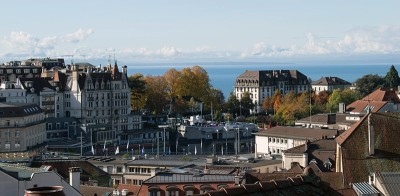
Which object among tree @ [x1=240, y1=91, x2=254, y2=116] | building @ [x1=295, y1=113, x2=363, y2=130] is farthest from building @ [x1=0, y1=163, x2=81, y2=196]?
tree @ [x1=240, y1=91, x2=254, y2=116]

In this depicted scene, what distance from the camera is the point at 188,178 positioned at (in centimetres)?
4475

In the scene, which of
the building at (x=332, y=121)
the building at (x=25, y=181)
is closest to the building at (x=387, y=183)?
the building at (x=25, y=181)

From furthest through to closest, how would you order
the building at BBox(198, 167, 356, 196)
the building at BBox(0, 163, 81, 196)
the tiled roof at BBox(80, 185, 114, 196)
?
the tiled roof at BBox(80, 185, 114, 196), the building at BBox(0, 163, 81, 196), the building at BBox(198, 167, 356, 196)

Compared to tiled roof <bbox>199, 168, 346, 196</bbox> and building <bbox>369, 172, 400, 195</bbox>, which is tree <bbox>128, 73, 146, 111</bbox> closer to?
building <bbox>369, 172, 400, 195</bbox>

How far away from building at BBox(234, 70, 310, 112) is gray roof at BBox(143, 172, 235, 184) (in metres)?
116

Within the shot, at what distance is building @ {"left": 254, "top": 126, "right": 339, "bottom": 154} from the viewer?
3334 inches

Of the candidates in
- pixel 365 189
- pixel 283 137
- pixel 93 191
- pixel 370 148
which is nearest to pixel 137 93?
pixel 283 137

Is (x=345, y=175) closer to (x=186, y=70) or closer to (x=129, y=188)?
(x=129, y=188)

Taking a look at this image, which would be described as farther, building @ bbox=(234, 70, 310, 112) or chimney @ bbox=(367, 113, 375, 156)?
building @ bbox=(234, 70, 310, 112)

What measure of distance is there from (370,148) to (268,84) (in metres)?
130

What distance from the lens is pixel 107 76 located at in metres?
120

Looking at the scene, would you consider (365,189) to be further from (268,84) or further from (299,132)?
(268,84)

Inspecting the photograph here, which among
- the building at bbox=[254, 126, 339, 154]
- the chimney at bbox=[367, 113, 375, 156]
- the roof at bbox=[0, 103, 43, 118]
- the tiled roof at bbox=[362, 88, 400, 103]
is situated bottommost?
the building at bbox=[254, 126, 339, 154]

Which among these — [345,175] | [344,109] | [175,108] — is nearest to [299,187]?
[345,175]
